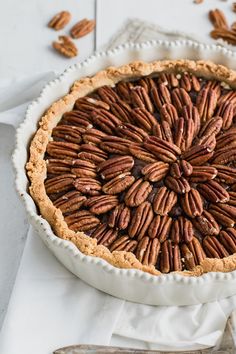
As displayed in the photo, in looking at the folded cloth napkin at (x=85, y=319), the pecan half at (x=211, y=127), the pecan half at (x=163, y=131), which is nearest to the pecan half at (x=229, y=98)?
the pecan half at (x=211, y=127)

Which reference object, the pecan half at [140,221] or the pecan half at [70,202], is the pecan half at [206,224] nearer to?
the pecan half at [140,221]

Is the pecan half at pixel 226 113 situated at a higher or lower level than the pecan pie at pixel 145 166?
higher

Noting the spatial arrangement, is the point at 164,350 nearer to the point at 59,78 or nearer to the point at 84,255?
the point at 84,255

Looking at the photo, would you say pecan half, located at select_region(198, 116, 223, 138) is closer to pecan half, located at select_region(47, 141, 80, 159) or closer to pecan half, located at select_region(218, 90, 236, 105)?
pecan half, located at select_region(218, 90, 236, 105)

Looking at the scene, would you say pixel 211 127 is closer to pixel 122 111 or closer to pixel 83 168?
pixel 122 111

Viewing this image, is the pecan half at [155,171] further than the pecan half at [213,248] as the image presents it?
Yes

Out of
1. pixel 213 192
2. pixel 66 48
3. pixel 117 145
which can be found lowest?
pixel 213 192

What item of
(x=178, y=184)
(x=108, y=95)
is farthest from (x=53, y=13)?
(x=178, y=184)
